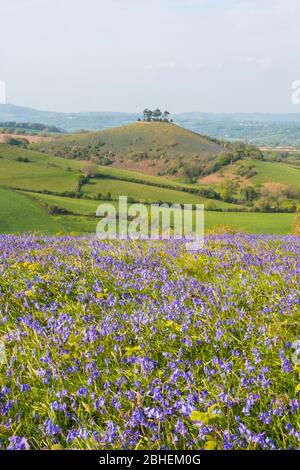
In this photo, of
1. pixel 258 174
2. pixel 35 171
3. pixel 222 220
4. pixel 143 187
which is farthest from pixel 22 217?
pixel 258 174

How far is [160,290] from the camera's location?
581 cm

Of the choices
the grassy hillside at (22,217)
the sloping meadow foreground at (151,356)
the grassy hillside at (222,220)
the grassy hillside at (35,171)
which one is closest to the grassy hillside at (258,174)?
the grassy hillside at (35,171)

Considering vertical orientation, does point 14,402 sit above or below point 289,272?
below

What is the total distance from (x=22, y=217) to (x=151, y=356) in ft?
166

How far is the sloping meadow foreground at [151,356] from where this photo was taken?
299 centimetres

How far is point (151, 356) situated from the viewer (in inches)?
157

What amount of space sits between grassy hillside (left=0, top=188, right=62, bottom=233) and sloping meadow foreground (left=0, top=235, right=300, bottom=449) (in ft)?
126

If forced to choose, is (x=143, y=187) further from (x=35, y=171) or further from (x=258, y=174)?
(x=258, y=174)

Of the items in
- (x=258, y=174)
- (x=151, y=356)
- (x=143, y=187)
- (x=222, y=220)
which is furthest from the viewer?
(x=258, y=174)

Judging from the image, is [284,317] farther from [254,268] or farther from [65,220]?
[65,220]

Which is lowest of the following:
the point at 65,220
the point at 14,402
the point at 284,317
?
the point at 65,220

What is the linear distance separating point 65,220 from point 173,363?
179 feet

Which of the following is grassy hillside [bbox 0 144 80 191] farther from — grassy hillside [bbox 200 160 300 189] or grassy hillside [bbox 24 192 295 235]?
grassy hillside [bbox 200 160 300 189]
